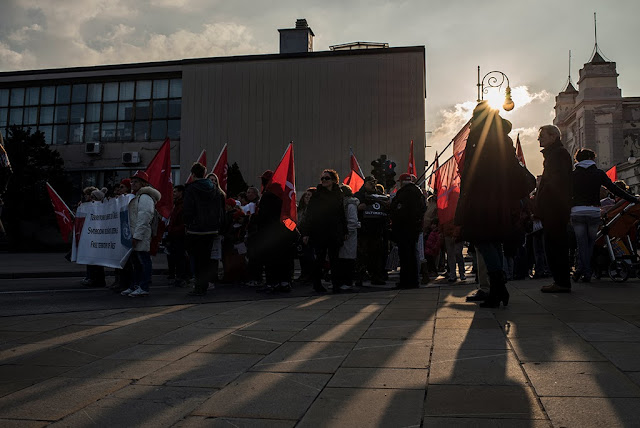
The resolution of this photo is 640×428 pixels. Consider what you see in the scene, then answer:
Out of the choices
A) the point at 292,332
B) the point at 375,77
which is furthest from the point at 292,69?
the point at 292,332

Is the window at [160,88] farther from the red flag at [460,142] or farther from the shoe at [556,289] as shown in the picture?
the shoe at [556,289]

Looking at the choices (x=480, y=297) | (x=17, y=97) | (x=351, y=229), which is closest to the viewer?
(x=480, y=297)

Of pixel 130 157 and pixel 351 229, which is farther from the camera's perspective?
pixel 130 157

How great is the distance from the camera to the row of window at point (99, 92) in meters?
40.5

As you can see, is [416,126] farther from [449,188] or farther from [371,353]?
[371,353]

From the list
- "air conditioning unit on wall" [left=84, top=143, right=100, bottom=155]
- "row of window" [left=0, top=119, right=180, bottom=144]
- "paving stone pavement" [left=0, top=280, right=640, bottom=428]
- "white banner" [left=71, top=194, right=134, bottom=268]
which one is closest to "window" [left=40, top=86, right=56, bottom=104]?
"row of window" [left=0, top=119, right=180, bottom=144]

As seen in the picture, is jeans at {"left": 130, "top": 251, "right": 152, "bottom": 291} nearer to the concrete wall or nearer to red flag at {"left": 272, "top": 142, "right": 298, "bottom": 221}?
red flag at {"left": 272, "top": 142, "right": 298, "bottom": 221}

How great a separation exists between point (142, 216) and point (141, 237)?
1.02 ft

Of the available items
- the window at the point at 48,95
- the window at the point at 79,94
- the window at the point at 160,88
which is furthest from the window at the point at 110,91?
the window at the point at 48,95

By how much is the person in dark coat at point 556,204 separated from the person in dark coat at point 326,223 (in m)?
2.86

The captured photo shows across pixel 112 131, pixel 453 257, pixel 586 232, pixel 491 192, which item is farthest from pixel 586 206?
pixel 112 131

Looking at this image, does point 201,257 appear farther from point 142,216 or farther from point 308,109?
point 308,109

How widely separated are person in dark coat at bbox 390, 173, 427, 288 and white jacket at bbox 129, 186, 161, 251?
355 centimetres

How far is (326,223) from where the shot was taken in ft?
29.8
